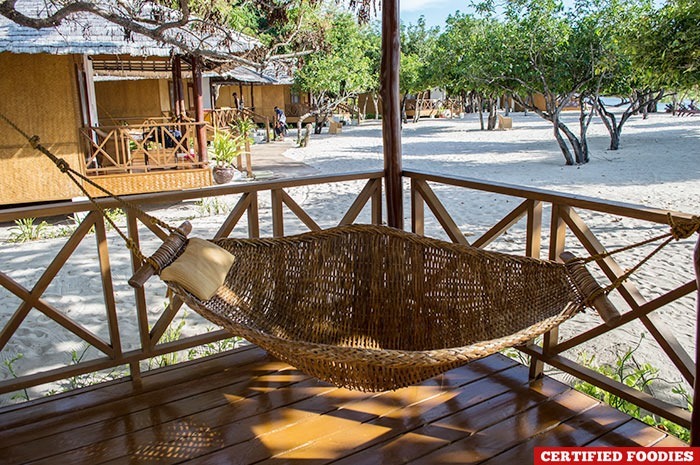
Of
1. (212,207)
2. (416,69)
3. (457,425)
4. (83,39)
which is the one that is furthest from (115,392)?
(416,69)

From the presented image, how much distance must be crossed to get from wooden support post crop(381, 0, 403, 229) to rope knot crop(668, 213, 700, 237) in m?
1.44

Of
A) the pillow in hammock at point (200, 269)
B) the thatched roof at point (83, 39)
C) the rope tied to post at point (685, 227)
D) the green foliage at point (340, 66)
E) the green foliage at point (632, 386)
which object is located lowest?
the green foliage at point (632, 386)

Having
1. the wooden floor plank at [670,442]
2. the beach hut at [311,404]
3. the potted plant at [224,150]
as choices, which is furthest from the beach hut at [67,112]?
the wooden floor plank at [670,442]

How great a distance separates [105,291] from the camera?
2.21 meters

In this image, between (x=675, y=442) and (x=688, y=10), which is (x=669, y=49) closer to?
(x=688, y=10)

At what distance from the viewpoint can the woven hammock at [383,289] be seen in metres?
1.94

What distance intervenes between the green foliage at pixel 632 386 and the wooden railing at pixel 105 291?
128 cm

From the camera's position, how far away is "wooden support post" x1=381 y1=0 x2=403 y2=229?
109 inches

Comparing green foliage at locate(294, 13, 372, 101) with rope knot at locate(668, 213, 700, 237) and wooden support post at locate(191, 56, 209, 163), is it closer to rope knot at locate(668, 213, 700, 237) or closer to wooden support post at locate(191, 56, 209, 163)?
wooden support post at locate(191, 56, 209, 163)

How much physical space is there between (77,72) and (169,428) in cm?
589

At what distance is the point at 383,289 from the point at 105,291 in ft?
3.51

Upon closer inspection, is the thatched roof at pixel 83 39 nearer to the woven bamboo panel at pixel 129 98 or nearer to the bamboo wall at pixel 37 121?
the bamboo wall at pixel 37 121

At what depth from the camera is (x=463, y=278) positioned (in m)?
2.15

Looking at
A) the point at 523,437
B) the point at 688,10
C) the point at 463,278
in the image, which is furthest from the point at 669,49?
the point at 523,437
